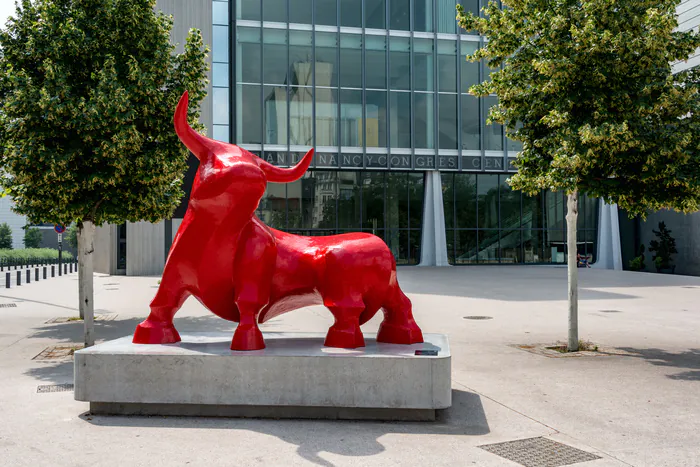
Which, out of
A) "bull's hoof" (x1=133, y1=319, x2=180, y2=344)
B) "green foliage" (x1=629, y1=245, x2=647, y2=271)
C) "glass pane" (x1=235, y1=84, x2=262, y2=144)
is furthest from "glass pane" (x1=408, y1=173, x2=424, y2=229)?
"bull's hoof" (x1=133, y1=319, x2=180, y2=344)

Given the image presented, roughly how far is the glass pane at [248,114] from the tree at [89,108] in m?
20.7

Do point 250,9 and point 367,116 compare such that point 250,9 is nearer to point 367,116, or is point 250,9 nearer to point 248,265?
point 367,116

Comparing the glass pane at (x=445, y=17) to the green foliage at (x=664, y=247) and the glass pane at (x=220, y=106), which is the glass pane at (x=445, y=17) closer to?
the glass pane at (x=220, y=106)

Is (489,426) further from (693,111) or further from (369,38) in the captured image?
(369,38)

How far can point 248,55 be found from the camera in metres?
31.1

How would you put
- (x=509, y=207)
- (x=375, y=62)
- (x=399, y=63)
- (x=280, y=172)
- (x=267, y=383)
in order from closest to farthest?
(x=267, y=383), (x=280, y=172), (x=375, y=62), (x=399, y=63), (x=509, y=207)

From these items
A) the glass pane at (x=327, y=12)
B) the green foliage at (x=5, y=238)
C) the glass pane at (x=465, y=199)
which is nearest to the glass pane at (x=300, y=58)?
the glass pane at (x=327, y=12)

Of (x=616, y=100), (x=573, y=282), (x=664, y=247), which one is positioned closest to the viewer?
(x=616, y=100)

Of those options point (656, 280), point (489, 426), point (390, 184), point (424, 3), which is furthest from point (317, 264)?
point (424, 3)

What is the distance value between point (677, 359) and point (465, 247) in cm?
2709

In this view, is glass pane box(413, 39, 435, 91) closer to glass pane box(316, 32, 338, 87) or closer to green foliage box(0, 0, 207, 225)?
glass pane box(316, 32, 338, 87)

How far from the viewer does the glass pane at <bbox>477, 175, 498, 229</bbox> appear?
1398 inches

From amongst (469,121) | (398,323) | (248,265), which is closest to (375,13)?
(469,121)

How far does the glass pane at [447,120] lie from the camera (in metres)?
33.3
